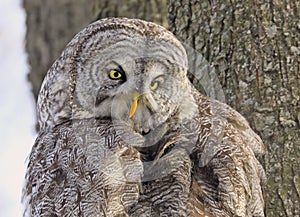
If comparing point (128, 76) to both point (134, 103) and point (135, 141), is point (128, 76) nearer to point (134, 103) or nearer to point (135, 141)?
point (134, 103)

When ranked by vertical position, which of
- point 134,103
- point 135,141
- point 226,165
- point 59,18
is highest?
point 59,18

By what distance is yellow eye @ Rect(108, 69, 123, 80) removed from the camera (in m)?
3.76

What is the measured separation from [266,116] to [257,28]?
17.5 inches

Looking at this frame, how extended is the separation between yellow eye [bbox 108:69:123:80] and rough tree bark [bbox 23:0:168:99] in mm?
2214

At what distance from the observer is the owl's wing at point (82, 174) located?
11.4 ft

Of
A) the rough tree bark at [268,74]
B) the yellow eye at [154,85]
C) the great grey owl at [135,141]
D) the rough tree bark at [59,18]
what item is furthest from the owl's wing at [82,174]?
the rough tree bark at [59,18]

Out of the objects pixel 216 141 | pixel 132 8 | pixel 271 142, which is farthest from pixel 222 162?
pixel 132 8

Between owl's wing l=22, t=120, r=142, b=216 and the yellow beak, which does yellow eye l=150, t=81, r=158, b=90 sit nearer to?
the yellow beak

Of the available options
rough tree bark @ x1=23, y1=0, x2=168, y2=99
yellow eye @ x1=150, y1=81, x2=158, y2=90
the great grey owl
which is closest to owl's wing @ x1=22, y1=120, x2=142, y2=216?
the great grey owl

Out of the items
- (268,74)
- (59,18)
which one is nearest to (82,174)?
(268,74)

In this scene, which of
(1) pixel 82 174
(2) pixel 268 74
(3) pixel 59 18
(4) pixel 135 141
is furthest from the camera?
(3) pixel 59 18

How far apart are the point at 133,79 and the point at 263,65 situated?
844 millimetres

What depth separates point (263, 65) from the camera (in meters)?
4.29

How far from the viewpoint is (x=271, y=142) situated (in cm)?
422
